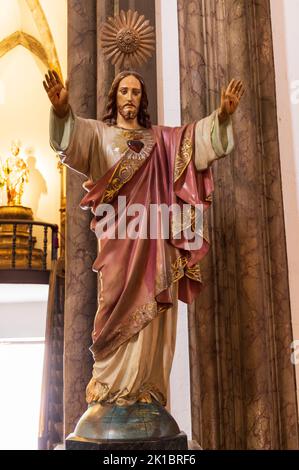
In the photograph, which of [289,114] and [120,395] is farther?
[289,114]

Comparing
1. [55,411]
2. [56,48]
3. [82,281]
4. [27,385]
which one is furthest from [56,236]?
[82,281]

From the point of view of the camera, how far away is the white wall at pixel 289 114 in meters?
3.59

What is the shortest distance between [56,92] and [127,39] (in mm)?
564

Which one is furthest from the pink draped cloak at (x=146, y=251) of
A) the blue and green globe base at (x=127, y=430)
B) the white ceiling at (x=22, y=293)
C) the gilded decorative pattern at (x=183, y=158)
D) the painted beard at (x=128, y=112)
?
the white ceiling at (x=22, y=293)

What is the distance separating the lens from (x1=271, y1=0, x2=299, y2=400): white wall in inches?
141

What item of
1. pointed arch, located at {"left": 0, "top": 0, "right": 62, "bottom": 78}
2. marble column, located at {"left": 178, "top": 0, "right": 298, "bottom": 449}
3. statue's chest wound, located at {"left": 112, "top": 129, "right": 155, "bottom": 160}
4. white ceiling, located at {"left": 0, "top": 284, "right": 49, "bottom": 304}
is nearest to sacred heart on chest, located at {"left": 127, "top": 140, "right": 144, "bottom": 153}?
statue's chest wound, located at {"left": 112, "top": 129, "right": 155, "bottom": 160}

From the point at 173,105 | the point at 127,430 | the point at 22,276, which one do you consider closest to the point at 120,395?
the point at 127,430

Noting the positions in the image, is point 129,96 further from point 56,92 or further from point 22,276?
point 22,276

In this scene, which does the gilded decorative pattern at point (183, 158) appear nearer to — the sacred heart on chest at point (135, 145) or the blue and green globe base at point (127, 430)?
the sacred heart on chest at point (135, 145)

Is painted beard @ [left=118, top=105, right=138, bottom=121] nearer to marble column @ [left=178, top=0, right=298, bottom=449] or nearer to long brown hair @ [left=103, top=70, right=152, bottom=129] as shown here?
long brown hair @ [left=103, top=70, right=152, bottom=129]

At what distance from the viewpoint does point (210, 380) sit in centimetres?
344

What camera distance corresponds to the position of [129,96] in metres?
2.98

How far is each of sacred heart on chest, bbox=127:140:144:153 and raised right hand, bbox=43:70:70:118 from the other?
33cm

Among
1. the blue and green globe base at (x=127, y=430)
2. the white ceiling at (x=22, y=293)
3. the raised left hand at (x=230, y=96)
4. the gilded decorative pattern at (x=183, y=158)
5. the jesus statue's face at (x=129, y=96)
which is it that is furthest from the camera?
the white ceiling at (x=22, y=293)
